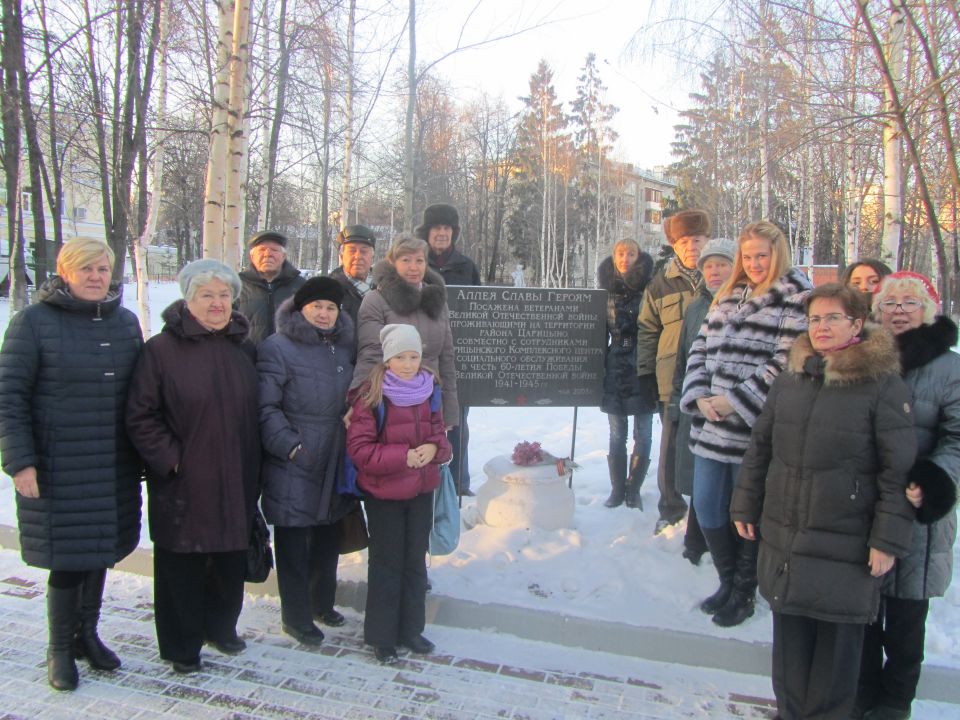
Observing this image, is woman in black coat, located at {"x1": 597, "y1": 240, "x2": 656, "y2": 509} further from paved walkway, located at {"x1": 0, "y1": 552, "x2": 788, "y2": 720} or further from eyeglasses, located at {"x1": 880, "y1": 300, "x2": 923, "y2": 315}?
eyeglasses, located at {"x1": 880, "y1": 300, "x2": 923, "y2": 315}

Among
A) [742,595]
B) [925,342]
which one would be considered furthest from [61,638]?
[925,342]

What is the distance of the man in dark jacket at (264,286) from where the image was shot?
499 centimetres

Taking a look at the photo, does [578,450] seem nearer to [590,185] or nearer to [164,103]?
[164,103]

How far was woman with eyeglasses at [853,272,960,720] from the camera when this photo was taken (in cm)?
296

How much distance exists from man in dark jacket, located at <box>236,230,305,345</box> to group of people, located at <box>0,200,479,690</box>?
1.14m

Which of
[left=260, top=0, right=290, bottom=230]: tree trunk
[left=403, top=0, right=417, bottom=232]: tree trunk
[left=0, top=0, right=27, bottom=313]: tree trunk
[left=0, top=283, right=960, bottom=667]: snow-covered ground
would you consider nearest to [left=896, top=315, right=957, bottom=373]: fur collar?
[left=0, top=283, right=960, bottom=667]: snow-covered ground

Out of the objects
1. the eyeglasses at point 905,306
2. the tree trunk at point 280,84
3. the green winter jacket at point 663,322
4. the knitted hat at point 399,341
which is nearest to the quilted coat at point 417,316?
the knitted hat at point 399,341

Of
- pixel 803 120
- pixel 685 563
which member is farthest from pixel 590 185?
pixel 685 563

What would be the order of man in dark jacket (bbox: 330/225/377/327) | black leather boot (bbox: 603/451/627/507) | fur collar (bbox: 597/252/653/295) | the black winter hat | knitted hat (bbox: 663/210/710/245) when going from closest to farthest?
1. knitted hat (bbox: 663/210/710/245)
2. man in dark jacket (bbox: 330/225/377/327)
3. fur collar (bbox: 597/252/653/295)
4. black leather boot (bbox: 603/451/627/507)
5. the black winter hat

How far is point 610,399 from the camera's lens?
5.62 meters

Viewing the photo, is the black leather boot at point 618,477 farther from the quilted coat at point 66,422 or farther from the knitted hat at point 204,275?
the quilted coat at point 66,422

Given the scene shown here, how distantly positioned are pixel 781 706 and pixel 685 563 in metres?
1.43

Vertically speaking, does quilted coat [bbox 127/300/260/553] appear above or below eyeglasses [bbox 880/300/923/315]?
below

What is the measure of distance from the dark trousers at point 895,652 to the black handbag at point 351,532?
8.29 ft
